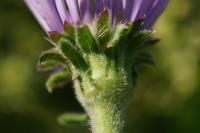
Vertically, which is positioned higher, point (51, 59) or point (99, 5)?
point (99, 5)

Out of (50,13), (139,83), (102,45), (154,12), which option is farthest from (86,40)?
(139,83)

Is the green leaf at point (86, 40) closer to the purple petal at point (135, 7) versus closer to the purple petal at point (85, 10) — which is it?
the purple petal at point (85, 10)

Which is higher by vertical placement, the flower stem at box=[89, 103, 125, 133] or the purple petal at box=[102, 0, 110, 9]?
the purple petal at box=[102, 0, 110, 9]

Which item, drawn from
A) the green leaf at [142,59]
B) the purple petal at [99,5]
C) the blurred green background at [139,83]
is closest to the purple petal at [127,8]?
the purple petal at [99,5]

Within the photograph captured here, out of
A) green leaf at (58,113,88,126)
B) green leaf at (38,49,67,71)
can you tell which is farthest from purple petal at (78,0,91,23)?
green leaf at (58,113,88,126)

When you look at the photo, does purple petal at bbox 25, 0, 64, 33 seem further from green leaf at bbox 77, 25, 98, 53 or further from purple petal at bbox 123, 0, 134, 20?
purple petal at bbox 123, 0, 134, 20

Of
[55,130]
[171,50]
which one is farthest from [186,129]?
[55,130]

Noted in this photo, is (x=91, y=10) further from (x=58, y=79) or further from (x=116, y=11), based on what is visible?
(x=58, y=79)

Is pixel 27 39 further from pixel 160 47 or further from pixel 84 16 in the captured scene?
pixel 84 16

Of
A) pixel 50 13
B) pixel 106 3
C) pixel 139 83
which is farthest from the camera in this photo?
pixel 139 83
